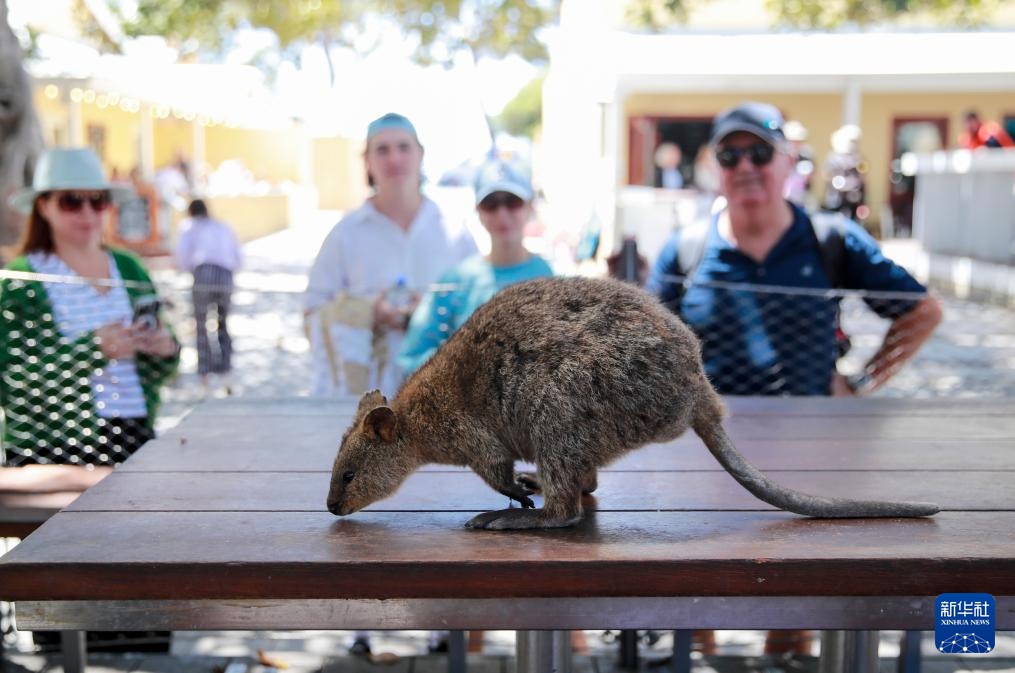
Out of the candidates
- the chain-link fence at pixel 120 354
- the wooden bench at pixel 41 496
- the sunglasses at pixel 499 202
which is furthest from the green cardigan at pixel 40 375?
the sunglasses at pixel 499 202

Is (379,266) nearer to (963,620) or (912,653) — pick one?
(912,653)

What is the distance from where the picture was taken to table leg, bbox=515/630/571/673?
2385 millimetres

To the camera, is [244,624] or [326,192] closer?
[244,624]

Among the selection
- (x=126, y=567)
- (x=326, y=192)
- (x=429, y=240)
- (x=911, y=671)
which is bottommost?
(x=911, y=671)

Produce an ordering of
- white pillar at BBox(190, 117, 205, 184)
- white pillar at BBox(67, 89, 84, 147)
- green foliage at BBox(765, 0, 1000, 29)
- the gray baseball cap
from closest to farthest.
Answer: the gray baseball cap < green foliage at BBox(765, 0, 1000, 29) < white pillar at BBox(67, 89, 84, 147) < white pillar at BBox(190, 117, 205, 184)

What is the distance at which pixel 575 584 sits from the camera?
1874mm

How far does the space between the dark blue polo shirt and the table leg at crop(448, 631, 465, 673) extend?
1.37 meters

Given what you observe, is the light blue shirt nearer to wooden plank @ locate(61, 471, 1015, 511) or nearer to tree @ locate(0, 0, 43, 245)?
wooden plank @ locate(61, 471, 1015, 511)

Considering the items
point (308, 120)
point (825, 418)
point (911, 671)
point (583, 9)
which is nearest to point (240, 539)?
point (825, 418)

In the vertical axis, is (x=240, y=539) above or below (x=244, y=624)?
above

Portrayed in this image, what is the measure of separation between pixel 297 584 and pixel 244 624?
0.62 ft

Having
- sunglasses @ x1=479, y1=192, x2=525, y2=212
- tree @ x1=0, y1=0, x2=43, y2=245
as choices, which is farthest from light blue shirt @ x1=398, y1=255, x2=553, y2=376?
tree @ x1=0, y1=0, x2=43, y2=245

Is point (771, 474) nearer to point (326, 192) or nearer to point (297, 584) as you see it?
point (297, 584)

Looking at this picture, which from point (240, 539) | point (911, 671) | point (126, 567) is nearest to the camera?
point (126, 567)
